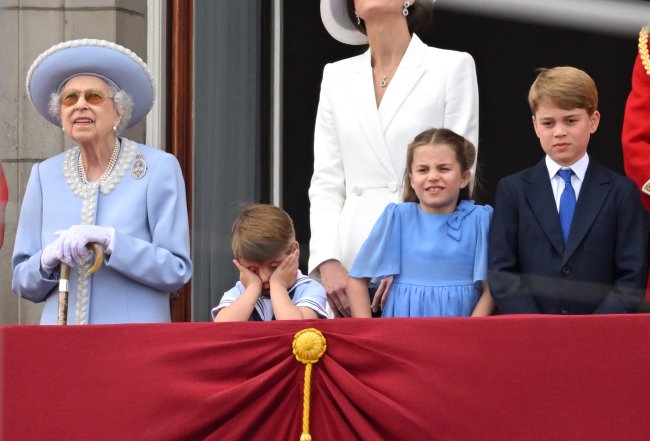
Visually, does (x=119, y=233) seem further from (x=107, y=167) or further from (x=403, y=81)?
(x=403, y=81)

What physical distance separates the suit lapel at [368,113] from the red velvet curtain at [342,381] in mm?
956

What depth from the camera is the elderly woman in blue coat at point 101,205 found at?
3.15m

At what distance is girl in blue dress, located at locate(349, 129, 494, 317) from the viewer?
2961 millimetres

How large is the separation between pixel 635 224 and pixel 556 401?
644mm

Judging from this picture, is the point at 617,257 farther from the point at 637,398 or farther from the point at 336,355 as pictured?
the point at 336,355

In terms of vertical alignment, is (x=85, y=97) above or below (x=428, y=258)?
above

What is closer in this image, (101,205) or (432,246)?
(432,246)

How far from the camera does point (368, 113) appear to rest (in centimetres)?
347

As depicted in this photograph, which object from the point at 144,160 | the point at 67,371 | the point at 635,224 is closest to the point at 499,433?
the point at 635,224

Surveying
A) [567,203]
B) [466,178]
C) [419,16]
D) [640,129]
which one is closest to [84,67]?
[419,16]

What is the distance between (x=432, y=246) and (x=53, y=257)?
106cm

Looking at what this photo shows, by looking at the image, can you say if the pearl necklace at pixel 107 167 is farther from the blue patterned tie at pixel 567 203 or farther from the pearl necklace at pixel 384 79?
the blue patterned tie at pixel 567 203

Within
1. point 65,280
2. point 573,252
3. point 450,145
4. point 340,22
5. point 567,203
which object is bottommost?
A: point 65,280

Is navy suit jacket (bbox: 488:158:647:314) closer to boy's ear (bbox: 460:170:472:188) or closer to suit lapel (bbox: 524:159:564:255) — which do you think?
suit lapel (bbox: 524:159:564:255)
